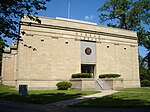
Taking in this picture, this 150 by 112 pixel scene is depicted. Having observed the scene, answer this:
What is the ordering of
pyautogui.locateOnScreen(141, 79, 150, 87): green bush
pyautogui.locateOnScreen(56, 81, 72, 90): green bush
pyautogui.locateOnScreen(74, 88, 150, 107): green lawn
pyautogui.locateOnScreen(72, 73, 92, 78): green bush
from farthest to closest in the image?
pyautogui.locateOnScreen(141, 79, 150, 87): green bush
pyautogui.locateOnScreen(72, 73, 92, 78): green bush
pyautogui.locateOnScreen(56, 81, 72, 90): green bush
pyautogui.locateOnScreen(74, 88, 150, 107): green lawn

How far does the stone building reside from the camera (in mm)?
29719

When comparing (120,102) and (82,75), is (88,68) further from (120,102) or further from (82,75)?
(120,102)

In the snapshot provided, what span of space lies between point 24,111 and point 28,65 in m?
18.1

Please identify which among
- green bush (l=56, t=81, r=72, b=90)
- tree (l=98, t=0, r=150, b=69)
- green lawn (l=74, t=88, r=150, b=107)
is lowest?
green lawn (l=74, t=88, r=150, b=107)

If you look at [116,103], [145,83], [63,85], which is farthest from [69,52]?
[145,83]

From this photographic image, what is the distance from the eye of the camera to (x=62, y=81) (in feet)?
101

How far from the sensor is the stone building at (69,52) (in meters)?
29.7

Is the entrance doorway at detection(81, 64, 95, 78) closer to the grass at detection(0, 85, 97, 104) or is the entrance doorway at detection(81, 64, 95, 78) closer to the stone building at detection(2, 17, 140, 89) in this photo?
the stone building at detection(2, 17, 140, 89)

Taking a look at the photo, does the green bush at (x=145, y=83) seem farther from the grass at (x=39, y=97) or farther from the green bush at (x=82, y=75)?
the grass at (x=39, y=97)

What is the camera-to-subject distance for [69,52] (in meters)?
32.5

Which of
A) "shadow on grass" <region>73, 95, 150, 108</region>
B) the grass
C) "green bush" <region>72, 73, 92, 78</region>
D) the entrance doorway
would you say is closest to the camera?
"shadow on grass" <region>73, 95, 150, 108</region>

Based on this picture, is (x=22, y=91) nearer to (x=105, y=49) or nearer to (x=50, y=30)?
(x=50, y=30)

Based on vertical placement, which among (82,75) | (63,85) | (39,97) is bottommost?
(39,97)

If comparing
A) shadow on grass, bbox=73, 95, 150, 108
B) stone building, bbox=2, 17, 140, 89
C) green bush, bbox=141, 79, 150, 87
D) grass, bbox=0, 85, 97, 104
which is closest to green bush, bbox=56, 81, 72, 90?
stone building, bbox=2, 17, 140, 89
